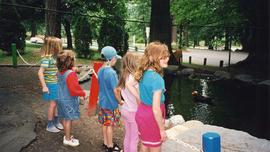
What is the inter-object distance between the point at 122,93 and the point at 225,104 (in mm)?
6467

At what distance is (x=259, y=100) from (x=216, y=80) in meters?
3.51

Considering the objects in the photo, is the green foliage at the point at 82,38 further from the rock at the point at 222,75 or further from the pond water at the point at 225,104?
the rock at the point at 222,75

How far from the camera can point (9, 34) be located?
17.0 m

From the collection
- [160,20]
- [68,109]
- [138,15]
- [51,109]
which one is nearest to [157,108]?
→ [68,109]

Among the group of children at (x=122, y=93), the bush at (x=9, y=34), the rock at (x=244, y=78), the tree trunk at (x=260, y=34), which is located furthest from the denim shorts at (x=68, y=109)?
the tree trunk at (x=260, y=34)

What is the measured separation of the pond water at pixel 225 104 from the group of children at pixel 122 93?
13.4 ft

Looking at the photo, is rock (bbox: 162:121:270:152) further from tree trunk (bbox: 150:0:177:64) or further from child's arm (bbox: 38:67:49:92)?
tree trunk (bbox: 150:0:177:64)

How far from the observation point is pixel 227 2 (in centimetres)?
1994

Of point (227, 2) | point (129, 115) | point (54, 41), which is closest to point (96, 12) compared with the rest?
point (227, 2)

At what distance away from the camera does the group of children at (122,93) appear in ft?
12.4

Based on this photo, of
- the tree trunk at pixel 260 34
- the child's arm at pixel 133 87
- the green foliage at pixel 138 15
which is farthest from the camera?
the green foliage at pixel 138 15

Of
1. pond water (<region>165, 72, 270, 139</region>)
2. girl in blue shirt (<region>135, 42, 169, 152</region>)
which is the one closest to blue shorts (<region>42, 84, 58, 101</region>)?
girl in blue shirt (<region>135, 42, 169, 152</region>)

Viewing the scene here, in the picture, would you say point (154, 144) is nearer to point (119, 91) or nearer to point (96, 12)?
point (119, 91)

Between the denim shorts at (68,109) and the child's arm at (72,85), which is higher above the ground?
the child's arm at (72,85)
